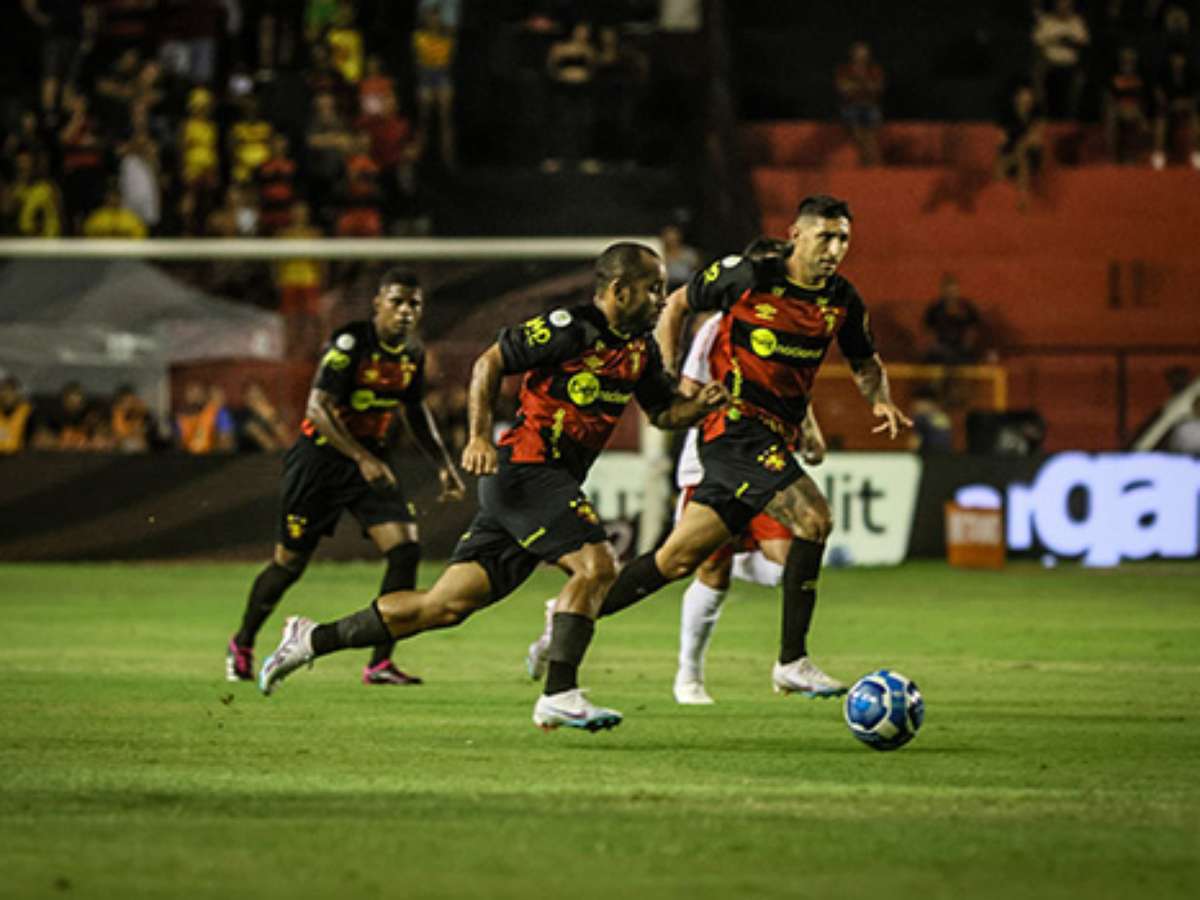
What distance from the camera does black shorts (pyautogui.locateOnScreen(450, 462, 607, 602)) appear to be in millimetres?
9898

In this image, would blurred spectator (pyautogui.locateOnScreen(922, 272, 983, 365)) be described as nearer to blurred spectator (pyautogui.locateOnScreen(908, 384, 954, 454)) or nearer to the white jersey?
blurred spectator (pyautogui.locateOnScreen(908, 384, 954, 454))

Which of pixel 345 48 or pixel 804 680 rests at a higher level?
pixel 345 48

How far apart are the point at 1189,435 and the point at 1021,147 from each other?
643 centimetres

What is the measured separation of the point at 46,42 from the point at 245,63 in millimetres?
2402

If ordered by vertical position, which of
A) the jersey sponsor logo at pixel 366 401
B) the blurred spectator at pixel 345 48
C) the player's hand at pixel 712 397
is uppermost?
the blurred spectator at pixel 345 48

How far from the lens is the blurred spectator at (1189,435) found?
22.9m

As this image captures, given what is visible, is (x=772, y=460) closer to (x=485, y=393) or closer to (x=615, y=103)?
(x=485, y=393)

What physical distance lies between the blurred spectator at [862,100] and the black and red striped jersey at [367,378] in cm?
1661

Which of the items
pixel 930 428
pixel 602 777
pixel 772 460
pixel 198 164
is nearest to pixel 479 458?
pixel 602 777

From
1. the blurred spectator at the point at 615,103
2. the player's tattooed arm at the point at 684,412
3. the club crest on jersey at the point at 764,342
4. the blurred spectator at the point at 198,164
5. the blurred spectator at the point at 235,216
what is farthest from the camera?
the blurred spectator at the point at 615,103

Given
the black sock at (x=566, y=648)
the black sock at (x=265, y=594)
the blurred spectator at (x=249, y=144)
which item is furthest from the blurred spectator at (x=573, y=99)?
the black sock at (x=566, y=648)

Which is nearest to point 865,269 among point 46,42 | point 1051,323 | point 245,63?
point 1051,323

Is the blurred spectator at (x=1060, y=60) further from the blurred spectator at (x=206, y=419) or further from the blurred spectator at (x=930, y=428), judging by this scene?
the blurred spectator at (x=206, y=419)

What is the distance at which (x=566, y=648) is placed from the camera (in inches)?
387
